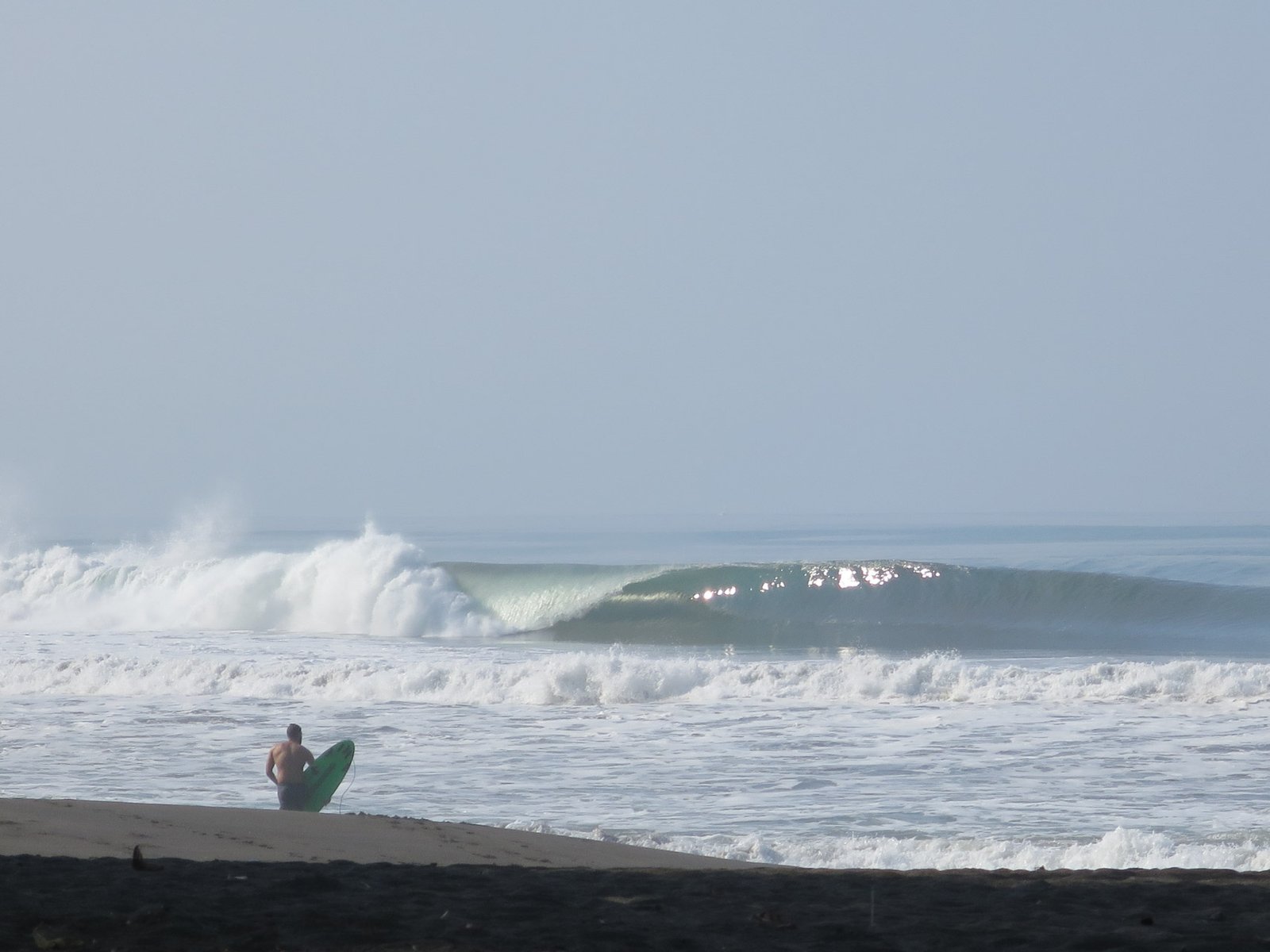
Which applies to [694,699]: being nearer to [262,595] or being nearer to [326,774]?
[326,774]

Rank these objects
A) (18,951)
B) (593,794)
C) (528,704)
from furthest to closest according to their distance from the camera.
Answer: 1. (528,704)
2. (593,794)
3. (18,951)

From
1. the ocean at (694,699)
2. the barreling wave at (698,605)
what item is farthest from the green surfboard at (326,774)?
the barreling wave at (698,605)

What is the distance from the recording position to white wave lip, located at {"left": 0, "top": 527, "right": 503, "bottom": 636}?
82.2 ft

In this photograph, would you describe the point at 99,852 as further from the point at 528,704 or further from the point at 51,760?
the point at 528,704

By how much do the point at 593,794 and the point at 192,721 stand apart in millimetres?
5301

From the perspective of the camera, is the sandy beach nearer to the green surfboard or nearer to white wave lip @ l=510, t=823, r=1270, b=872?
white wave lip @ l=510, t=823, r=1270, b=872

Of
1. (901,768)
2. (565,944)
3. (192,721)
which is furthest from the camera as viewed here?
(192,721)

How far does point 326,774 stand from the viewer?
8695 millimetres

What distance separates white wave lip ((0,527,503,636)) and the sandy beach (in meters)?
18.9

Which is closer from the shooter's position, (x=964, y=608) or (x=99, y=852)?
(x=99, y=852)

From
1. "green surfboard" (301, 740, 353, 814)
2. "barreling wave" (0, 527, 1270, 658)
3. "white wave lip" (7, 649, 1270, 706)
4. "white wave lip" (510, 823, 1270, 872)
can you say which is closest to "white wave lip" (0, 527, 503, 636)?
"barreling wave" (0, 527, 1270, 658)

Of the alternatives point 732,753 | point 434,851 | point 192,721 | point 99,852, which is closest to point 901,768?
point 732,753

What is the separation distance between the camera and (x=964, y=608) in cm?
2470

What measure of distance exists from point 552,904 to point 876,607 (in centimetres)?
2132
